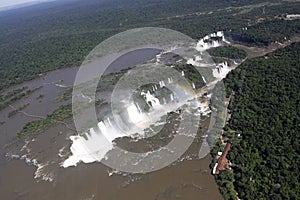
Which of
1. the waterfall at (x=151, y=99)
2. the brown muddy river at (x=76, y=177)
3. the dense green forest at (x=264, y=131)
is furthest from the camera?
the waterfall at (x=151, y=99)

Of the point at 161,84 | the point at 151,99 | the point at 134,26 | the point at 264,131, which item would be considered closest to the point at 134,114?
the point at 151,99

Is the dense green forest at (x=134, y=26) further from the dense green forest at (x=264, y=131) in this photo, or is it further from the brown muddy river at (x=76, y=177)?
the brown muddy river at (x=76, y=177)

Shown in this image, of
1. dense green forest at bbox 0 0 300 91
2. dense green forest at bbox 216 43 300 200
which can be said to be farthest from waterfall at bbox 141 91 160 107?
dense green forest at bbox 0 0 300 91

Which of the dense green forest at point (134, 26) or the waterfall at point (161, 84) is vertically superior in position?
the dense green forest at point (134, 26)

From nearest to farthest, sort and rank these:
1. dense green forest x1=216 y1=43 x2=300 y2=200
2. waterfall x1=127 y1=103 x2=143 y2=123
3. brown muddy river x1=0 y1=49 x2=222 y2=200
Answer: dense green forest x1=216 y1=43 x2=300 y2=200 → brown muddy river x1=0 y1=49 x2=222 y2=200 → waterfall x1=127 y1=103 x2=143 y2=123

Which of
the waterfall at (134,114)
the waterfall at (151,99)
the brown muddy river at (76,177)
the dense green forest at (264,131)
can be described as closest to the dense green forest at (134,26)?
the dense green forest at (264,131)

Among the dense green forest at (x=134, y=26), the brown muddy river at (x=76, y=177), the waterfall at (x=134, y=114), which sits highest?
the dense green forest at (x=134, y=26)

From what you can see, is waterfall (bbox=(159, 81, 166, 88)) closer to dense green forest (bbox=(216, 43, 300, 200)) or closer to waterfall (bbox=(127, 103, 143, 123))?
waterfall (bbox=(127, 103, 143, 123))
